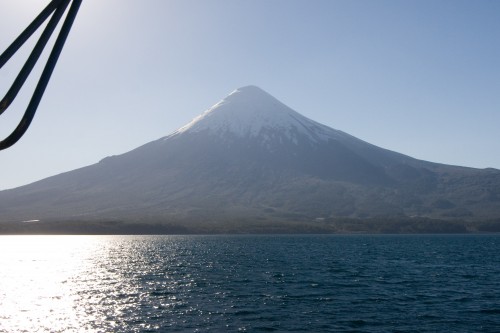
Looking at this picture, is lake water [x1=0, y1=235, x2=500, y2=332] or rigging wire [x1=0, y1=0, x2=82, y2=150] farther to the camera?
lake water [x1=0, y1=235, x2=500, y2=332]

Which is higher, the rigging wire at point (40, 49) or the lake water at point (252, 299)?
the rigging wire at point (40, 49)

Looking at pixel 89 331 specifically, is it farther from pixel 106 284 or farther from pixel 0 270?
pixel 0 270

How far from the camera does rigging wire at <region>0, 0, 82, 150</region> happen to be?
12.5 feet

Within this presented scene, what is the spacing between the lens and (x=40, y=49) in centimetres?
391

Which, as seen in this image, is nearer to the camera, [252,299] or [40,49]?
[40,49]

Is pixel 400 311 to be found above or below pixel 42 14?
below

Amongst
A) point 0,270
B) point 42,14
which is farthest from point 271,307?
point 0,270

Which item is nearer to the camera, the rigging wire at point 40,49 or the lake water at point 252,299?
the rigging wire at point 40,49

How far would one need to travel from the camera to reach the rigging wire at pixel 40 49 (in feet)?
12.5

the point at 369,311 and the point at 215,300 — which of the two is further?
the point at 215,300

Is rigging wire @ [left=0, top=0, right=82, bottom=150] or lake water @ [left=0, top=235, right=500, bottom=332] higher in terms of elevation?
rigging wire @ [left=0, top=0, right=82, bottom=150]

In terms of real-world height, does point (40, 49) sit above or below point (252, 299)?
above

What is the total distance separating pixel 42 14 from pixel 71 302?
46.0 meters

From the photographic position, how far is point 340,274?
67.8 m
